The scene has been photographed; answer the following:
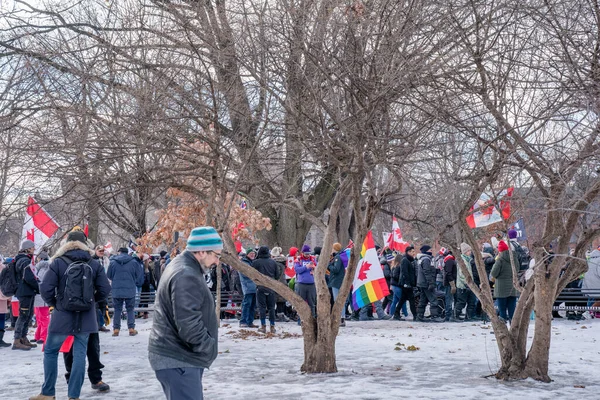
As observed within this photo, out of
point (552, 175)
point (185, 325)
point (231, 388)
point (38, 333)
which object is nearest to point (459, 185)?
point (552, 175)

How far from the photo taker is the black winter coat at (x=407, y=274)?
17.3 metres

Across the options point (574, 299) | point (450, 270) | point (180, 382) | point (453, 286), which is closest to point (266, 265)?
point (450, 270)

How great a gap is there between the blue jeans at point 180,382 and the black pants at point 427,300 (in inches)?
504

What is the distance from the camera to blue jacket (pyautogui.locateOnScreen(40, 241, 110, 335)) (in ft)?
25.4

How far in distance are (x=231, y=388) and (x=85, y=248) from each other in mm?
2358

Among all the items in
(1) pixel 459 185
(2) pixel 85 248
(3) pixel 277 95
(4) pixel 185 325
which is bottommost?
(4) pixel 185 325

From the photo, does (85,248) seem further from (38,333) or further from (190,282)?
(38,333)

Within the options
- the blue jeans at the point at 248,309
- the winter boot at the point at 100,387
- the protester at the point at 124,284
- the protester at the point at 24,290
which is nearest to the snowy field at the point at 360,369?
the winter boot at the point at 100,387

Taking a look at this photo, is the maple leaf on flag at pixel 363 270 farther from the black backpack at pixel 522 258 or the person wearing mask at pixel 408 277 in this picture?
the black backpack at pixel 522 258

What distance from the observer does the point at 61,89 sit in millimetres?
8977

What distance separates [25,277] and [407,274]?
8552mm

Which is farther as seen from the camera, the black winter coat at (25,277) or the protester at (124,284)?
the protester at (124,284)

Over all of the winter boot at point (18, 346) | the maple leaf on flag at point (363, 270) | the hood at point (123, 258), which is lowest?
the winter boot at point (18, 346)

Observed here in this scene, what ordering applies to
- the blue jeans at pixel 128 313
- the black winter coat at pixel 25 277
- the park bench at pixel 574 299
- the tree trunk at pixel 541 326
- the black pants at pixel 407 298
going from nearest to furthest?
1. the tree trunk at pixel 541 326
2. the black winter coat at pixel 25 277
3. the blue jeans at pixel 128 313
4. the park bench at pixel 574 299
5. the black pants at pixel 407 298
